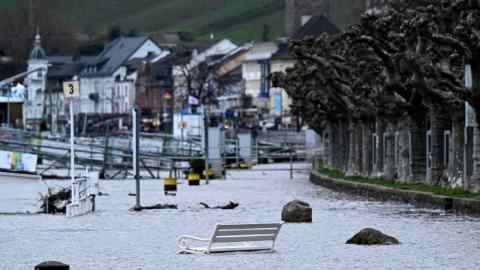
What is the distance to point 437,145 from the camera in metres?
59.3

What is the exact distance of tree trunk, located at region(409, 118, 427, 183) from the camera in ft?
207

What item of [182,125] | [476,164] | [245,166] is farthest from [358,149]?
[182,125]

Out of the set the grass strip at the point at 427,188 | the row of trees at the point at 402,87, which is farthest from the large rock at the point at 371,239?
the row of trees at the point at 402,87

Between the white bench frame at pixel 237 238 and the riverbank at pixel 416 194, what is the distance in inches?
497

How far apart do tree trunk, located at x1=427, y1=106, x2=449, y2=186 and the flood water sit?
2976 mm

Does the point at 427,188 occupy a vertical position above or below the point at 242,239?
above

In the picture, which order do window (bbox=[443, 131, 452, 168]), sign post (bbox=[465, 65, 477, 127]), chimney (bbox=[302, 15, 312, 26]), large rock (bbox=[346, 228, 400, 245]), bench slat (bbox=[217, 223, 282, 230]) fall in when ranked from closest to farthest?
bench slat (bbox=[217, 223, 282, 230])
large rock (bbox=[346, 228, 400, 245])
sign post (bbox=[465, 65, 477, 127])
window (bbox=[443, 131, 452, 168])
chimney (bbox=[302, 15, 312, 26])

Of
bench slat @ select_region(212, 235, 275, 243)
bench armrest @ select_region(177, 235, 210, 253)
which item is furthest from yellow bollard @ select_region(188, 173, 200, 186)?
bench slat @ select_region(212, 235, 275, 243)

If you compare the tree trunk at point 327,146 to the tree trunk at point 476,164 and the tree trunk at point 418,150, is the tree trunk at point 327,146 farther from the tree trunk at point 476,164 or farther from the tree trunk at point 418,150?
the tree trunk at point 476,164

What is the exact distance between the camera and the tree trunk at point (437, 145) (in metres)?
58.9

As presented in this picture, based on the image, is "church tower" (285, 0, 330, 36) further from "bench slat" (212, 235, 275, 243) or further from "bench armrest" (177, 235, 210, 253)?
"bench slat" (212, 235, 275, 243)

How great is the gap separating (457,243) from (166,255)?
5282mm

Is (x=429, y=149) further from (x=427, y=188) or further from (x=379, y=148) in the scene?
(x=379, y=148)

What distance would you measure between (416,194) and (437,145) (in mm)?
7513
